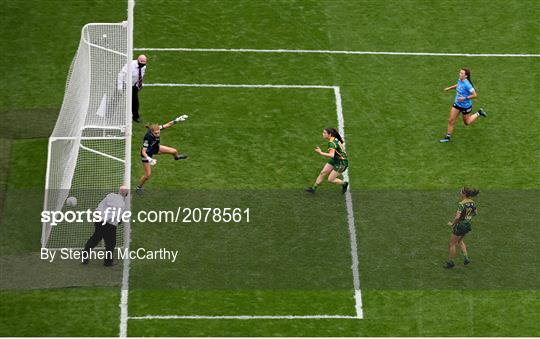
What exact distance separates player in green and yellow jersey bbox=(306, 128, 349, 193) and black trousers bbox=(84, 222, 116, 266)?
4807mm

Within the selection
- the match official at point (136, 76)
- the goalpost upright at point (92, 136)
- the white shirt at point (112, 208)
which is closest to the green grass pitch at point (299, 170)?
the match official at point (136, 76)

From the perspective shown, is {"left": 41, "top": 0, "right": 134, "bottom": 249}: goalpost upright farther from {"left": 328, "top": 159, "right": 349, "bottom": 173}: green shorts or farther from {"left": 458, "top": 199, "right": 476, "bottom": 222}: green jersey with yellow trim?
{"left": 458, "top": 199, "right": 476, "bottom": 222}: green jersey with yellow trim

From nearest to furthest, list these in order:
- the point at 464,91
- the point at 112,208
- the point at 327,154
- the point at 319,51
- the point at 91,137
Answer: the point at 112,208, the point at 91,137, the point at 327,154, the point at 464,91, the point at 319,51

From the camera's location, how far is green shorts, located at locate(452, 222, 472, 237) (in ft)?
92.9

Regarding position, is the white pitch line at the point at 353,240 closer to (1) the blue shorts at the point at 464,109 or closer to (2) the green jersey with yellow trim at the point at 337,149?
(2) the green jersey with yellow trim at the point at 337,149

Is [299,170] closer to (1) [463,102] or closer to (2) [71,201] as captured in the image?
(1) [463,102]

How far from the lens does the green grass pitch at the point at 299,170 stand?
27.9 m

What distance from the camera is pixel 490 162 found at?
32438mm

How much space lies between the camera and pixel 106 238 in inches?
1112

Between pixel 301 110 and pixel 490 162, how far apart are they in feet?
15.7

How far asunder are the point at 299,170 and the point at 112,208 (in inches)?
219

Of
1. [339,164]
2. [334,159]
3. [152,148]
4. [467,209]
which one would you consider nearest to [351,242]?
[339,164]

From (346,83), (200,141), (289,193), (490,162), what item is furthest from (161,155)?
(490,162)

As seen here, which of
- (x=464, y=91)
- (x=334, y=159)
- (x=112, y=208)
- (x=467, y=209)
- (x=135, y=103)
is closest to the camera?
(x=112, y=208)
